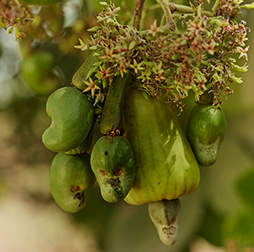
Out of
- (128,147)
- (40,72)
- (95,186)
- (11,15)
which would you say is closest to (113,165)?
(128,147)

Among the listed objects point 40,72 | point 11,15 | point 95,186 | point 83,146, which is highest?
point 11,15

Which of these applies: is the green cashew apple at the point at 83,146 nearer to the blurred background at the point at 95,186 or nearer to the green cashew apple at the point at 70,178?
Result: the green cashew apple at the point at 70,178

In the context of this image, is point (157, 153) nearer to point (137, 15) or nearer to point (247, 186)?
point (137, 15)

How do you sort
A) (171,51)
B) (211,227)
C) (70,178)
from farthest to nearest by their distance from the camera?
(211,227)
(70,178)
(171,51)

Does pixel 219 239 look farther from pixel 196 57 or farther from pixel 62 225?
pixel 196 57

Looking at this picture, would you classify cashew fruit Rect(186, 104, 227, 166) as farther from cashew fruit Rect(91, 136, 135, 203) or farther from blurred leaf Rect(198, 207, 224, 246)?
blurred leaf Rect(198, 207, 224, 246)

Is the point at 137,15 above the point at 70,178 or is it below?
above

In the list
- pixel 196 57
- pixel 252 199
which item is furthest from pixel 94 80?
pixel 252 199

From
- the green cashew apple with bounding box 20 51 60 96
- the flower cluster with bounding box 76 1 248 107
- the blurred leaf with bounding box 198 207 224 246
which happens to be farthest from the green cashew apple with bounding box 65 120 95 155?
the blurred leaf with bounding box 198 207 224 246
